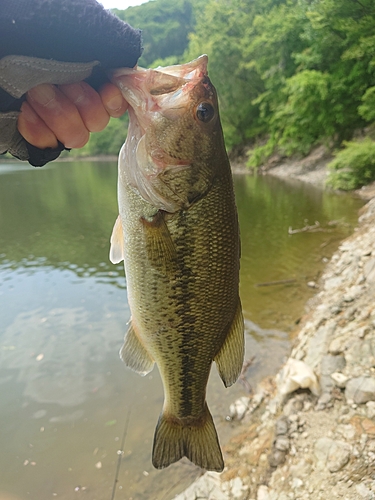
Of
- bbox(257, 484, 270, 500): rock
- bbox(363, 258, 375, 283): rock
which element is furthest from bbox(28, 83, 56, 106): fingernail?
bbox(363, 258, 375, 283): rock

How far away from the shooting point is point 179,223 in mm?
1748

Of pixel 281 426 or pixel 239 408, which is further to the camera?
pixel 239 408

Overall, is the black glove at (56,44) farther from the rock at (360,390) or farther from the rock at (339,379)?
the rock at (339,379)

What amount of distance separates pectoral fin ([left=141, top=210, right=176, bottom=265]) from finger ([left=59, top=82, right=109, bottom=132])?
0.51 m

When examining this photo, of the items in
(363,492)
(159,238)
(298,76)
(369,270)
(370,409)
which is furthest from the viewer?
(298,76)

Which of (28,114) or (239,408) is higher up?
(28,114)

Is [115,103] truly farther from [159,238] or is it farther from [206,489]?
[206,489]

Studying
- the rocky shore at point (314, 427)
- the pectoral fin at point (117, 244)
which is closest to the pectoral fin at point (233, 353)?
the pectoral fin at point (117, 244)

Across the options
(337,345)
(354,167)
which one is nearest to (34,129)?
(337,345)

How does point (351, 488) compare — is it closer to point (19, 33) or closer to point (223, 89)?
point (19, 33)

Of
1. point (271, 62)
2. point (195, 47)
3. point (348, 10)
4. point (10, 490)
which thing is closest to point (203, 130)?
point (10, 490)

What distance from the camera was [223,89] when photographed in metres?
36.0

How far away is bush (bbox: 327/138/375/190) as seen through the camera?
1526 centimetres

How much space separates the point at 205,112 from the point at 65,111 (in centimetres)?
64
